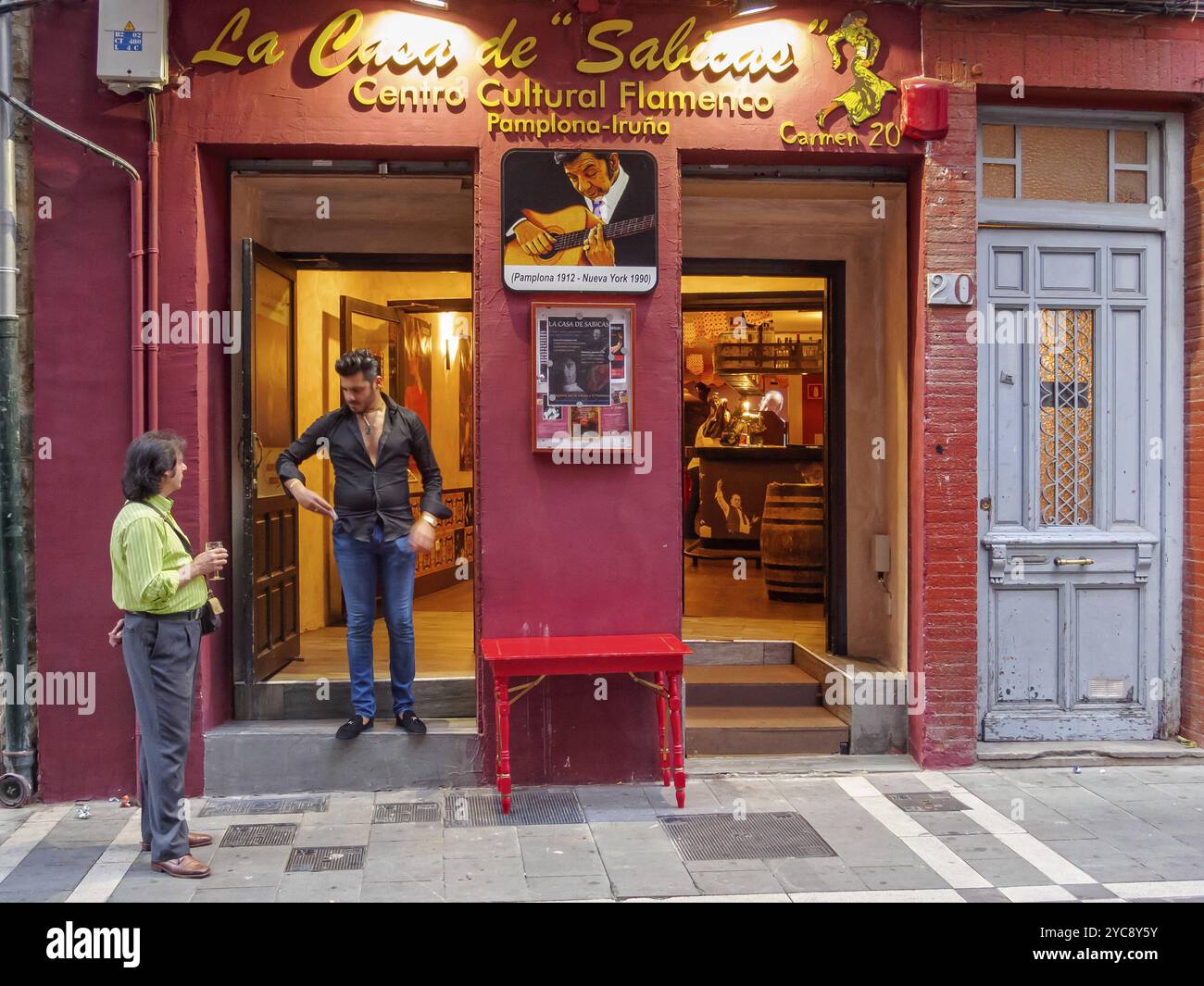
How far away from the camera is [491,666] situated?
653cm

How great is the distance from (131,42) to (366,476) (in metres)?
2.60

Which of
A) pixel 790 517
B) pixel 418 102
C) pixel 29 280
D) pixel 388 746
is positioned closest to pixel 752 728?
pixel 388 746

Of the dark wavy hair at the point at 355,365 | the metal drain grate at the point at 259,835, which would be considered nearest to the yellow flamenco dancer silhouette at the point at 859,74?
the dark wavy hair at the point at 355,365

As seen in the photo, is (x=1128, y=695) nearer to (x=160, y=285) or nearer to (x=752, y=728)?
(x=752, y=728)

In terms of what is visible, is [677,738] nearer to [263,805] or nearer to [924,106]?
[263,805]

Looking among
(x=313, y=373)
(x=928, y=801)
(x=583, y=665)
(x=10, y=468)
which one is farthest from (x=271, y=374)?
(x=928, y=801)

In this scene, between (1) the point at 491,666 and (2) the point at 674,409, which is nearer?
(1) the point at 491,666

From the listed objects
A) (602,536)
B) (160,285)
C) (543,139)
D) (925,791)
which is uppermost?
(543,139)

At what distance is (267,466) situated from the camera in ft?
25.1

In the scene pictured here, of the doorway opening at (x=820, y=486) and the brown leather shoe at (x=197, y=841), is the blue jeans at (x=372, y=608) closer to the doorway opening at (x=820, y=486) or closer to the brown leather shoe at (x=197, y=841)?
the brown leather shoe at (x=197, y=841)

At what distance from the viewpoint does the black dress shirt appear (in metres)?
6.84

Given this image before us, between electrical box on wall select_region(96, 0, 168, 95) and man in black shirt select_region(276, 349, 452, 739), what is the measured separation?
1805 millimetres

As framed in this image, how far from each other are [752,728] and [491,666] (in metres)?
1.95

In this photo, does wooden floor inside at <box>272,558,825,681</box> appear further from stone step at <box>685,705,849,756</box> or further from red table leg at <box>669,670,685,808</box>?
red table leg at <box>669,670,685,808</box>
